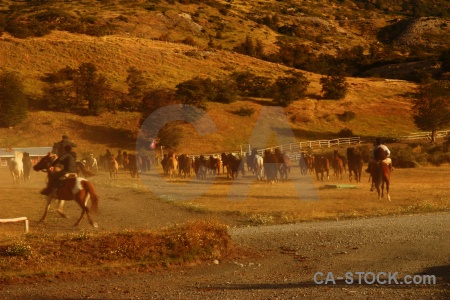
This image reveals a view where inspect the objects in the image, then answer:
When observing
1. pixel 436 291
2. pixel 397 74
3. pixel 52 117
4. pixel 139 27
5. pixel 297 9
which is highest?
pixel 297 9

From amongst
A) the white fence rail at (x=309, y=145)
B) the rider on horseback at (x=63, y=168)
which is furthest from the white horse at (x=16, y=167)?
the white fence rail at (x=309, y=145)

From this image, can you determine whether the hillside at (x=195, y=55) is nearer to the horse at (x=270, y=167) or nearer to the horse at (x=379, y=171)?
the horse at (x=270, y=167)

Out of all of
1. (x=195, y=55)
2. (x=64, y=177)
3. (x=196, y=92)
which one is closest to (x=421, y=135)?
(x=196, y=92)

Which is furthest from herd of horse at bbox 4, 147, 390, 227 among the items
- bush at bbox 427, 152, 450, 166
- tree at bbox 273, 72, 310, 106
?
tree at bbox 273, 72, 310, 106

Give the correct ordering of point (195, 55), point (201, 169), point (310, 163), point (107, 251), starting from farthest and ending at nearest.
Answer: point (195, 55), point (310, 163), point (201, 169), point (107, 251)

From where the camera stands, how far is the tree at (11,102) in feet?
190

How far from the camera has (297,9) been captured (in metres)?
155

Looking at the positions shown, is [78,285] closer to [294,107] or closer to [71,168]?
[71,168]

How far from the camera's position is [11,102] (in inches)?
2288

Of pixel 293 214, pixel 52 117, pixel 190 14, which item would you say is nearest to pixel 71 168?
pixel 293 214

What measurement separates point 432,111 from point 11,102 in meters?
38.7

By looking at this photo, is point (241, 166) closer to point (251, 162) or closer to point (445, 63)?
point (251, 162)

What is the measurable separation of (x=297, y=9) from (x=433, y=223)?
142 m

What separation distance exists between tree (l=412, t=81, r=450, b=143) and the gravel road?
44949 mm
